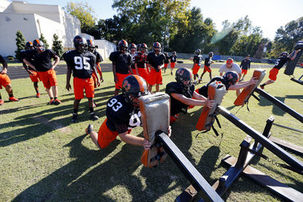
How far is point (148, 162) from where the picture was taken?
1834 mm

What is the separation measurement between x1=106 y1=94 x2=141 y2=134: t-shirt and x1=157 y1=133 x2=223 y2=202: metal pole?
0.75 metres

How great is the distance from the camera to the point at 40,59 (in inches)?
187

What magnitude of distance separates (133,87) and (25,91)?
7.57m

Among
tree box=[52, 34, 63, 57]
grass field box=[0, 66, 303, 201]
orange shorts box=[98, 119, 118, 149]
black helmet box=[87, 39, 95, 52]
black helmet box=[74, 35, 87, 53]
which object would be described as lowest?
grass field box=[0, 66, 303, 201]

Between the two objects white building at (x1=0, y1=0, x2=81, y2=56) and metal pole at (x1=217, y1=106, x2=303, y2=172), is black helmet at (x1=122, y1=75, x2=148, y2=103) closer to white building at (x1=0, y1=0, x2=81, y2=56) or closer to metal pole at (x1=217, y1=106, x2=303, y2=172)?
metal pole at (x1=217, y1=106, x2=303, y2=172)

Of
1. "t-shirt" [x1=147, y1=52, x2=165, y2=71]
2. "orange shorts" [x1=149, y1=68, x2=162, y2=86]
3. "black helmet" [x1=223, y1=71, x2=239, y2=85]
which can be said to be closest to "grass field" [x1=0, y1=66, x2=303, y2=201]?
"black helmet" [x1=223, y1=71, x2=239, y2=85]

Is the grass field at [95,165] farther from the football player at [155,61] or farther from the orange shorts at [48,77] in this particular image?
the football player at [155,61]

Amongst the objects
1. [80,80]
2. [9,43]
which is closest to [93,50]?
[80,80]

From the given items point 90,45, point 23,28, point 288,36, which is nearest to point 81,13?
point 23,28

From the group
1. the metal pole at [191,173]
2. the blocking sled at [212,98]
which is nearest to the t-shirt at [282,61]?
the blocking sled at [212,98]

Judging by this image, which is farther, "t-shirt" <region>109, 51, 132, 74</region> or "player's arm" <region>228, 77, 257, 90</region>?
"t-shirt" <region>109, 51, 132, 74</region>

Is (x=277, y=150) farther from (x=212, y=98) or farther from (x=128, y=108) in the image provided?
(x=128, y=108)

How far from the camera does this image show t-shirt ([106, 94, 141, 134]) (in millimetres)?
2146

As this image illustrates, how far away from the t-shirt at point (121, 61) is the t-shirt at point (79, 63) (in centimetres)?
126
